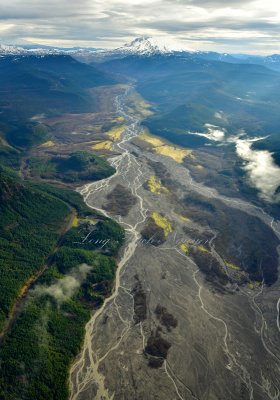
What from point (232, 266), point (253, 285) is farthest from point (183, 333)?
point (232, 266)

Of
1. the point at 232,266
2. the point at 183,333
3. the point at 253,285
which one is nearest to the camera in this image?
the point at 183,333

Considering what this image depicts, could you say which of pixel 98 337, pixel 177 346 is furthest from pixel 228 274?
pixel 98 337

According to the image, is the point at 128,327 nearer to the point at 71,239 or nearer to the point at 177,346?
the point at 177,346

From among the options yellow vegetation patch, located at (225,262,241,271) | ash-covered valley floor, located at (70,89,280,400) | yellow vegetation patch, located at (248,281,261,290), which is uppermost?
ash-covered valley floor, located at (70,89,280,400)

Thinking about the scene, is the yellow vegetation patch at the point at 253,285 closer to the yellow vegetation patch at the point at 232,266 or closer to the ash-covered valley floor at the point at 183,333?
→ the ash-covered valley floor at the point at 183,333

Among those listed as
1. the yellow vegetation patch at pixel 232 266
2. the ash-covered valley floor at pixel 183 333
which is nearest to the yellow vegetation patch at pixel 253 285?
the ash-covered valley floor at pixel 183 333

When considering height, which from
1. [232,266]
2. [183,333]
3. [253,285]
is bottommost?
[253,285]

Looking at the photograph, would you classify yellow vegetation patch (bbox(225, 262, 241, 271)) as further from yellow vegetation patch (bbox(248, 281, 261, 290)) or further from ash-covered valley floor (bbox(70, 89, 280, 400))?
yellow vegetation patch (bbox(248, 281, 261, 290))

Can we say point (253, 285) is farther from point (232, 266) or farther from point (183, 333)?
point (183, 333)

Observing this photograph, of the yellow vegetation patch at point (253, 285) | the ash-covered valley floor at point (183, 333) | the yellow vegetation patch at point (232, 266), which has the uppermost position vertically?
the ash-covered valley floor at point (183, 333)

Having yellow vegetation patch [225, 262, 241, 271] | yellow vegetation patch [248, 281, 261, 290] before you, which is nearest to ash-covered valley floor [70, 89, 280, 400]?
yellow vegetation patch [248, 281, 261, 290]

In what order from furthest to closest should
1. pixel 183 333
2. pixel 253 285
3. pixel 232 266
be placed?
pixel 232 266, pixel 253 285, pixel 183 333
